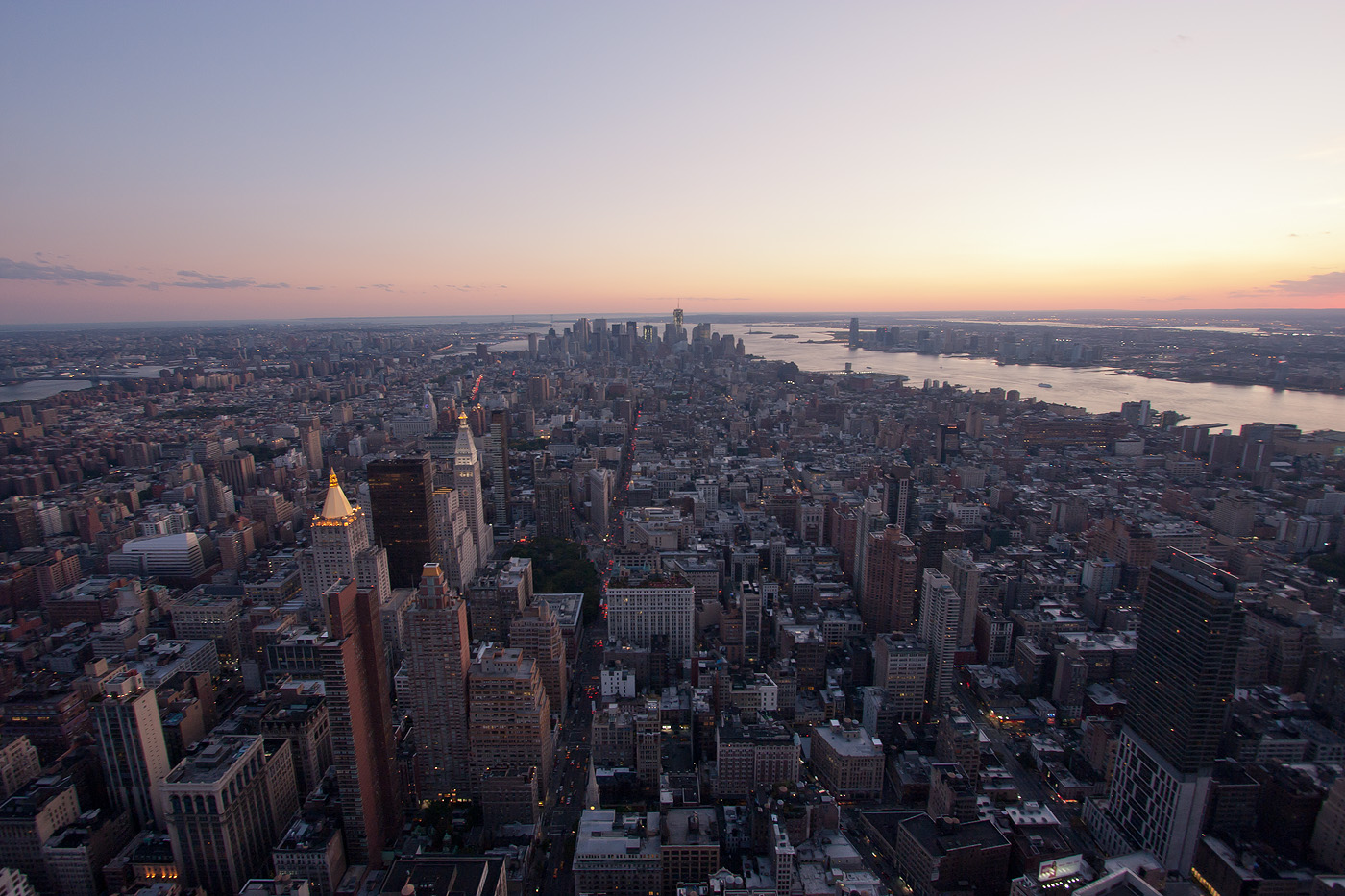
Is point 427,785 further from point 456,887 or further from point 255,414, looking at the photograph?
point 255,414

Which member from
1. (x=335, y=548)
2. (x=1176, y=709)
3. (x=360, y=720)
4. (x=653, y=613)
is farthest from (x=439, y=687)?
(x=1176, y=709)

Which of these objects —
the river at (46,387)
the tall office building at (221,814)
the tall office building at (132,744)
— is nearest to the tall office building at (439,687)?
the tall office building at (221,814)

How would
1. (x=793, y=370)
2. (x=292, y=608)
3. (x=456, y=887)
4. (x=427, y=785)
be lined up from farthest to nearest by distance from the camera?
(x=793, y=370) < (x=292, y=608) < (x=427, y=785) < (x=456, y=887)

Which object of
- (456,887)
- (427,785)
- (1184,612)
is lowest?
(427,785)

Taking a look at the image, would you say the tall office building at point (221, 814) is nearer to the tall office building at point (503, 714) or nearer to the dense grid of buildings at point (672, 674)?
the dense grid of buildings at point (672, 674)

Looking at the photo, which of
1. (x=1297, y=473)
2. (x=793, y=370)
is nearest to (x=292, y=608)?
(x=1297, y=473)

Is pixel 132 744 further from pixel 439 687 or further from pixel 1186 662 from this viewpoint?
pixel 1186 662

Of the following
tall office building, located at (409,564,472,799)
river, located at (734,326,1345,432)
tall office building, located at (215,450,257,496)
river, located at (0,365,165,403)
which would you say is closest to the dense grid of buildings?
tall office building, located at (409,564,472,799)
